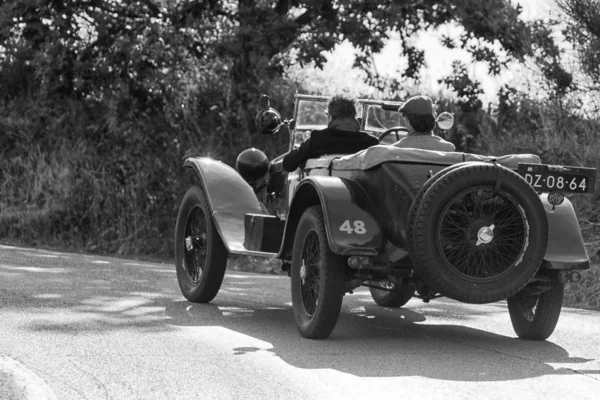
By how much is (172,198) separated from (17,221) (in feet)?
8.28

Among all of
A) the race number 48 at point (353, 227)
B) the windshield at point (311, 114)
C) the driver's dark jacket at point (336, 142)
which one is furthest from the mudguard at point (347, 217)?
the windshield at point (311, 114)

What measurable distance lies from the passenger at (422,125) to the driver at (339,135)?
523 millimetres

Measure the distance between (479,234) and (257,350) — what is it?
152 centimetres

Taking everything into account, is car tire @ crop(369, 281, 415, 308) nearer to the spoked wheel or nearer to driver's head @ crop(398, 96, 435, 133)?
driver's head @ crop(398, 96, 435, 133)

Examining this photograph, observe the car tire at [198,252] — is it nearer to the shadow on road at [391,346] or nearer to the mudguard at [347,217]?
the shadow on road at [391,346]

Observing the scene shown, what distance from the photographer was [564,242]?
7234 millimetres

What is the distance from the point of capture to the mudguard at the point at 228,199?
8734 mm

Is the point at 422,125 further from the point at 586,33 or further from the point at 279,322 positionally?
the point at 586,33

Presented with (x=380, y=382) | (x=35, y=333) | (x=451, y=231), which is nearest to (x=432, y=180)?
(x=451, y=231)

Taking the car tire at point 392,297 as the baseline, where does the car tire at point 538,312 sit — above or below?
above

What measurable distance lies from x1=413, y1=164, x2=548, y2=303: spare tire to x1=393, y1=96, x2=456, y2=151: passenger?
0.93 m

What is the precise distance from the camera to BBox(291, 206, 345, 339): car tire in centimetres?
702

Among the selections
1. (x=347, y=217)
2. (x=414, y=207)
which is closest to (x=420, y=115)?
(x=347, y=217)

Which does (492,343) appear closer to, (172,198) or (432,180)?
(432,180)
